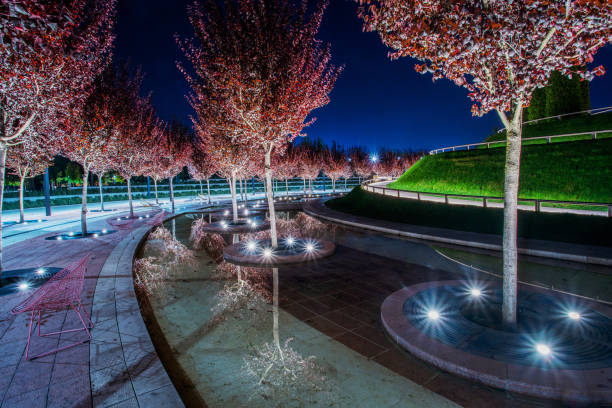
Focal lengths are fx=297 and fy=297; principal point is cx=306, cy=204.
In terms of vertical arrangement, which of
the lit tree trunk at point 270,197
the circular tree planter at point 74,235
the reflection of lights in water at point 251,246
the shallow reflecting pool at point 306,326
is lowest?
the shallow reflecting pool at point 306,326

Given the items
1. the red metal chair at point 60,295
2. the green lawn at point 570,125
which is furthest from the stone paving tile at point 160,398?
the green lawn at point 570,125

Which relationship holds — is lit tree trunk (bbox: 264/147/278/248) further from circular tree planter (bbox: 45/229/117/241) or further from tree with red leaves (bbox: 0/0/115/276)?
circular tree planter (bbox: 45/229/117/241)

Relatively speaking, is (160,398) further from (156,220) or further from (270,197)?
(156,220)

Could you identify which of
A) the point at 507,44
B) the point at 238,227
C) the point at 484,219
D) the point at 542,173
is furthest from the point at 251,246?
the point at 542,173

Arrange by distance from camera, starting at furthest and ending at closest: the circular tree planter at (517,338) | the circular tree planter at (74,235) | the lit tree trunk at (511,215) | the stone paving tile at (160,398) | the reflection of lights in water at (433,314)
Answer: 1. the circular tree planter at (74,235)
2. the reflection of lights in water at (433,314)
3. the lit tree trunk at (511,215)
4. the circular tree planter at (517,338)
5. the stone paving tile at (160,398)

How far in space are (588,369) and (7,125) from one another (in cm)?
1277

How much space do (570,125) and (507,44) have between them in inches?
1061

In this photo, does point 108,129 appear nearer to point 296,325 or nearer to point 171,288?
point 171,288

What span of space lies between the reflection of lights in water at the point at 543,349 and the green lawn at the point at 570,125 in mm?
25104

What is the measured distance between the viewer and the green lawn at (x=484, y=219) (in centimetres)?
1105

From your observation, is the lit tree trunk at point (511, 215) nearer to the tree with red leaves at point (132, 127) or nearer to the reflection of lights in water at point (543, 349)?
the reflection of lights in water at point (543, 349)

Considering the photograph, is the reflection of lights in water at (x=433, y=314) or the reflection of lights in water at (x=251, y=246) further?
the reflection of lights in water at (x=251, y=246)

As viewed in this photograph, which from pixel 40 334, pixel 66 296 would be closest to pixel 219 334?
pixel 66 296

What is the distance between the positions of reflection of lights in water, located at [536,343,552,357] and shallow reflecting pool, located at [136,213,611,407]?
35.9 inches
